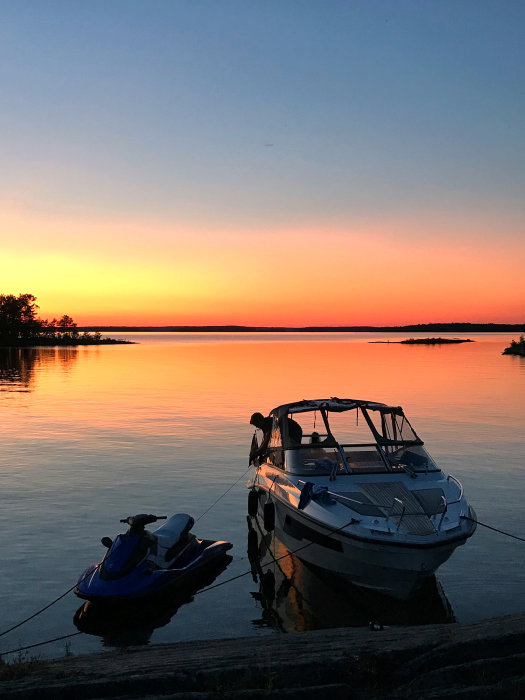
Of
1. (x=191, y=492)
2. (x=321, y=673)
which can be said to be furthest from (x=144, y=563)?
(x=191, y=492)

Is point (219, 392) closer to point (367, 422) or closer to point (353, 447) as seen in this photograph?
point (367, 422)

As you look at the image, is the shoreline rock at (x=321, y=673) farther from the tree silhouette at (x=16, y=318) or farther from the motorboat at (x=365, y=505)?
the tree silhouette at (x=16, y=318)

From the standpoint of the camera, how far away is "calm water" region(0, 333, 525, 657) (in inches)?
487

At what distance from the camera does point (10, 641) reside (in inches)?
432

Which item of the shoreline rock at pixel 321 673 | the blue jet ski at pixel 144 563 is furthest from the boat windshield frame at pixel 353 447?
the shoreline rock at pixel 321 673

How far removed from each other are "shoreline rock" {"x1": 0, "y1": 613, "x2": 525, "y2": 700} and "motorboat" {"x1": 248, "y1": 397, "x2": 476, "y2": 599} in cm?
396

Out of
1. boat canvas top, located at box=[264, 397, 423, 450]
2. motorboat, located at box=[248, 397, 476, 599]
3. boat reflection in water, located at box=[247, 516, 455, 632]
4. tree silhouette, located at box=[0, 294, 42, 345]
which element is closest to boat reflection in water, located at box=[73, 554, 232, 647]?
boat reflection in water, located at box=[247, 516, 455, 632]

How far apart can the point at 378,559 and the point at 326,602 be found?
1.83 metres

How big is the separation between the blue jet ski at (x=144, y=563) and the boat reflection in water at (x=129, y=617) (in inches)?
7.8

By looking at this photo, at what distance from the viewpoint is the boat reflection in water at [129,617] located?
11484 mm

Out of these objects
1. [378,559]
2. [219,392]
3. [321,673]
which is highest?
[321,673]

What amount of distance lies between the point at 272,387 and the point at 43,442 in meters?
30.0

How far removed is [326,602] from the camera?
13.1 meters

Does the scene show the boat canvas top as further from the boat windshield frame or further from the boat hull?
the boat hull
